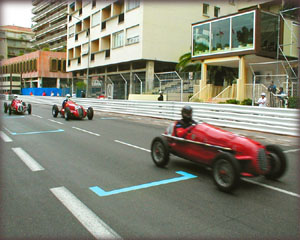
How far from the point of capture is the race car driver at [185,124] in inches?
232

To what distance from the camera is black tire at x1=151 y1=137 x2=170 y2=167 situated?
6047 millimetres

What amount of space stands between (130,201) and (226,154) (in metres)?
1.59

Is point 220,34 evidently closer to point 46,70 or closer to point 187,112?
point 187,112

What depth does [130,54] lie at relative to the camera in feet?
103

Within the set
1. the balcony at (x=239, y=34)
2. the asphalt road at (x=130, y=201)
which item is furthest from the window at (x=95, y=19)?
the asphalt road at (x=130, y=201)

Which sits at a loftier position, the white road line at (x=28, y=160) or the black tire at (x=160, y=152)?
the black tire at (x=160, y=152)

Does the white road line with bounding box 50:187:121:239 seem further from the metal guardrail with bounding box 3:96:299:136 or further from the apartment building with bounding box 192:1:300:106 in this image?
the apartment building with bounding box 192:1:300:106

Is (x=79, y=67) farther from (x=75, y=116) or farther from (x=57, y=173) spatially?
(x=57, y=173)

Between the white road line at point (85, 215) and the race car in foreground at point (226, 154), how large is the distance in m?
2.04

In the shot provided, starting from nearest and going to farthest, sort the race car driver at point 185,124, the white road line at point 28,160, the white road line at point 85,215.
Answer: the white road line at point 85,215
the race car driver at point 185,124
the white road line at point 28,160

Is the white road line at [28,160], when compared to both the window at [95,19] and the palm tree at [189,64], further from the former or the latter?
the window at [95,19]

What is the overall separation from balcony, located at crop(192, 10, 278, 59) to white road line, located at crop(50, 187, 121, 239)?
58.2 feet

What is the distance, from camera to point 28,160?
6668 mm

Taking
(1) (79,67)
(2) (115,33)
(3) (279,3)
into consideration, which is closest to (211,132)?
(3) (279,3)
